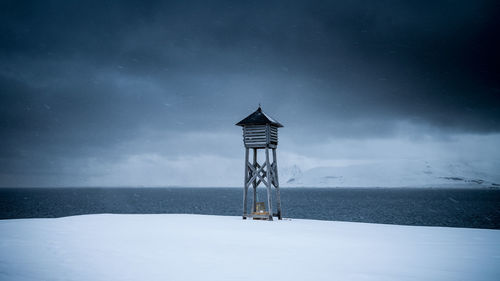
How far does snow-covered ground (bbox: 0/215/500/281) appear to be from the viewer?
27.5 ft

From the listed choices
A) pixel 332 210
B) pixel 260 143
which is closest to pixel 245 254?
pixel 260 143

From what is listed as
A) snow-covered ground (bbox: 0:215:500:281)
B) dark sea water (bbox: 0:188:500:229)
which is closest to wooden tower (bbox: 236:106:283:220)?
snow-covered ground (bbox: 0:215:500:281)

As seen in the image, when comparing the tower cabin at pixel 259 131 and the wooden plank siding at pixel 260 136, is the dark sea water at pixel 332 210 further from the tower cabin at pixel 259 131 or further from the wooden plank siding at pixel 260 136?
the tower cabin at pixel 259 131

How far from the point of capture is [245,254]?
10.7m

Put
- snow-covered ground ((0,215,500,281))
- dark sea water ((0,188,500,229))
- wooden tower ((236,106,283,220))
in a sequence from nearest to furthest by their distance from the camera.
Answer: snow-covered ground ((0,215,500,281)), wooden tower ((236,106,283,220)), dark sea water ((0,188,500,229))

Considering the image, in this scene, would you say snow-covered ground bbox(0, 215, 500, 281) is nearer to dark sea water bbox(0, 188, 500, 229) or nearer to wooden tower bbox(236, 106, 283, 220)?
wooden tower bbox(236, 106, 283, 220)

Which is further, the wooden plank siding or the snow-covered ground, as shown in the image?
the wooden plank siding

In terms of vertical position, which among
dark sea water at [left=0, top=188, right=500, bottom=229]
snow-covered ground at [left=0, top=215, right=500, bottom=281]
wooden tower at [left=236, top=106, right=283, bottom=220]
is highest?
wooden tower at [left=236, top=106, right=283, bottom=220]

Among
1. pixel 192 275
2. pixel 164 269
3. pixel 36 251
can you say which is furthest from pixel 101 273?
pixel 36 251

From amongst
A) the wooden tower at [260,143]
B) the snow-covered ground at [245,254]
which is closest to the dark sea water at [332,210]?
the wooden tower at [260,143]

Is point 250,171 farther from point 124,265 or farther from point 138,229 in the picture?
point 124,265

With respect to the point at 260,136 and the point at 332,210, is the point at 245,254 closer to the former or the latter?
the point at 260,136

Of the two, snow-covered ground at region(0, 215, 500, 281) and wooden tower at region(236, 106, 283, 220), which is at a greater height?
wooden tower at region(236, 106, 283, 220)

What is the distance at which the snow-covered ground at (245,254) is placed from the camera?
27.5ft
